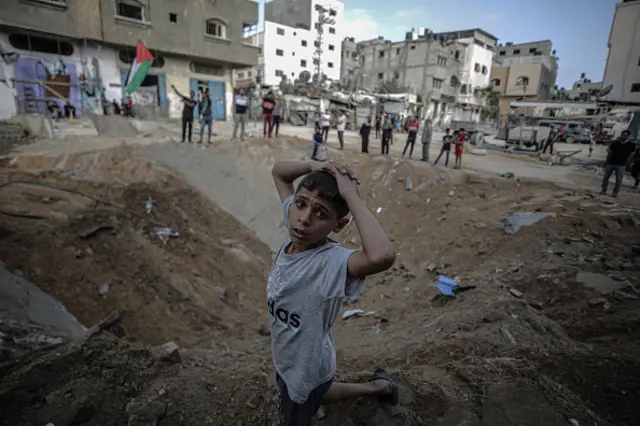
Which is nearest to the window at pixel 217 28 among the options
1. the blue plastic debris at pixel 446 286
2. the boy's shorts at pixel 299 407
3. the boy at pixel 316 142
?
the boy at pixel 316 142

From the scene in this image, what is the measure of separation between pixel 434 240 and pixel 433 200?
195 cm

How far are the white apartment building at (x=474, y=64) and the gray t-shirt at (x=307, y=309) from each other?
174 feet

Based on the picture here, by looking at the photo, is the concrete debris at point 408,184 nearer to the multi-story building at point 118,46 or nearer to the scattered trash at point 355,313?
the scattered trash at point 355,313

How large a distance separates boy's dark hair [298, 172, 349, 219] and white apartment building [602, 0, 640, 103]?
970 inches

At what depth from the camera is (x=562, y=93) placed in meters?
52.3

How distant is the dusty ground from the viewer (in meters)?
2.29

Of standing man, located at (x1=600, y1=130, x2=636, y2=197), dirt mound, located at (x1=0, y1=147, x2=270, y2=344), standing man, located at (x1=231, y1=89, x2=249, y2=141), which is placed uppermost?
standing man, located at (x1=231, y1=89, x2=249, y2=141)

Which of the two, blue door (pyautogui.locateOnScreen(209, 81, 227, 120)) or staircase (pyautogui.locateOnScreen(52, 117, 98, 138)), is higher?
blue door (pyautogui.locateOnScreen(209, 81, 227, 120))

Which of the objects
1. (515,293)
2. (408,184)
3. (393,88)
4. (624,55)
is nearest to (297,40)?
(393,88)

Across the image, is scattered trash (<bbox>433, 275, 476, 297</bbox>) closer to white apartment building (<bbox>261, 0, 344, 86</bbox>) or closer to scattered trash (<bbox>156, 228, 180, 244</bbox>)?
scattered trash (<bbox>156, 228, 180, 244</bbox>)

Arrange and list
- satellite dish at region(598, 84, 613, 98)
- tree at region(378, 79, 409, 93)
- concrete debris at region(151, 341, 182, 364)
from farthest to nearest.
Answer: tree at region(378, 79, 409, 93) < satellite dish at region(598, 84, 613, 98) < concrete debris at region(151, 341, 182, 364)

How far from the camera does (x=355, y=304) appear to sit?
233 inches

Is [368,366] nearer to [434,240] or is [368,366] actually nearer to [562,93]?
[434,240]

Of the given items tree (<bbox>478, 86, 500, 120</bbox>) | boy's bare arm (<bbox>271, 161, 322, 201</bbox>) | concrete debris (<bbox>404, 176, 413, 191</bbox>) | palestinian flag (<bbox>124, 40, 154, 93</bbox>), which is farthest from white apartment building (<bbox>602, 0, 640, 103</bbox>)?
tree (<bbox>478, 86, 500, 120</bbox>)
